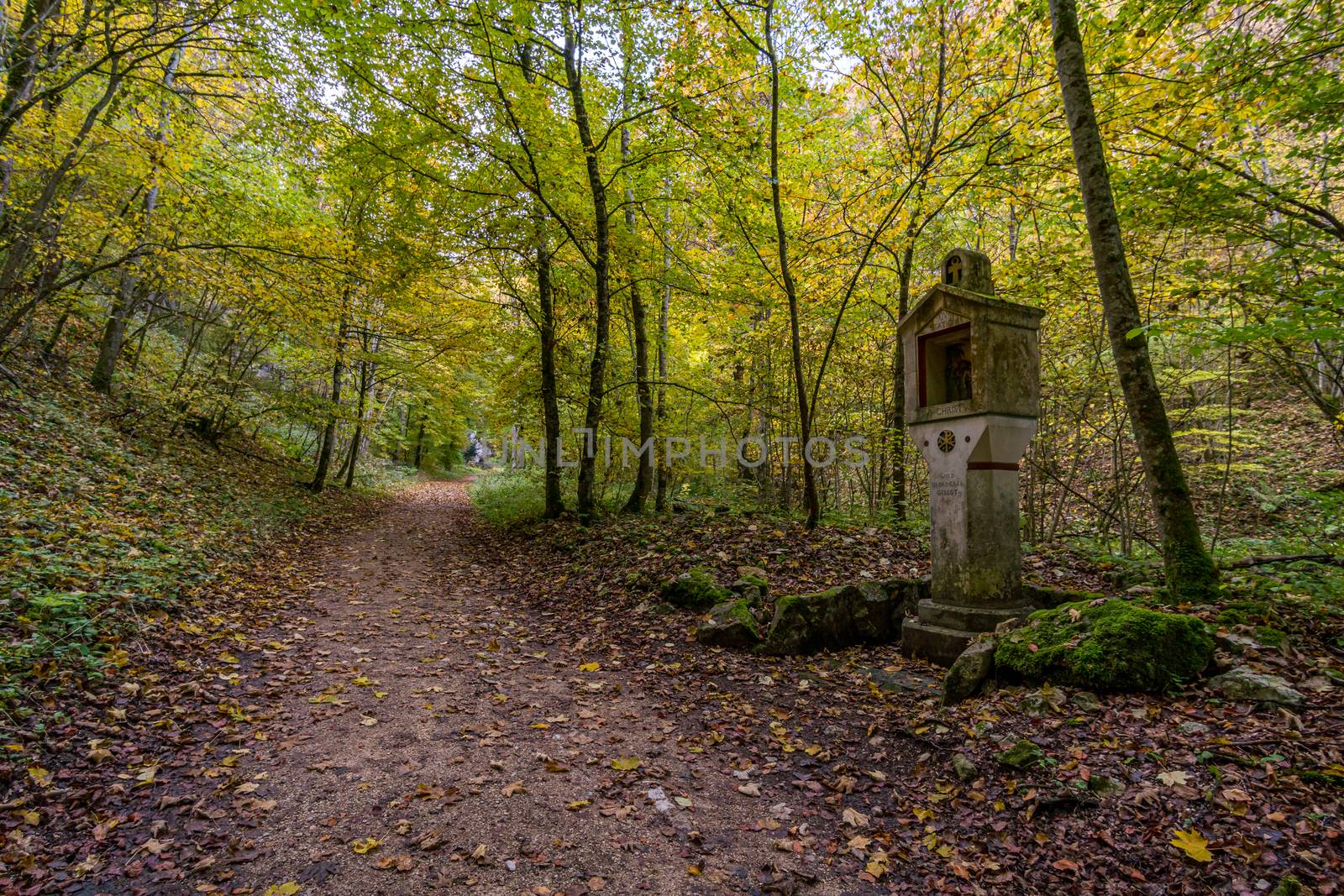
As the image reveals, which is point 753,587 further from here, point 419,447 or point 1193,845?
point 419,447

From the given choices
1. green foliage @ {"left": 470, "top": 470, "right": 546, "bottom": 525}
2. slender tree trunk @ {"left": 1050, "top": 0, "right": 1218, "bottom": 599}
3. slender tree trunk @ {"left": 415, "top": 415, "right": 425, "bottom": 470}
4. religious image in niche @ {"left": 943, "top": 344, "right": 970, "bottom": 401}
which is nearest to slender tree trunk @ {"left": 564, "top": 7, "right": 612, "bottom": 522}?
green foliage @ {"left": 470, "top": 470, "right": 546, "bottom": 525}

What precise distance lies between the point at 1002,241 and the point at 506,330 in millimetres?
11913

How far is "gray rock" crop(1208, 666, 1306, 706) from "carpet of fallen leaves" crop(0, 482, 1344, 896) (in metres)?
0.11

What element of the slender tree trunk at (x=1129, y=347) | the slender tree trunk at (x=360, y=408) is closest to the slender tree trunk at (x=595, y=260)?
the slender tree trunk at (x=1129, y=347)

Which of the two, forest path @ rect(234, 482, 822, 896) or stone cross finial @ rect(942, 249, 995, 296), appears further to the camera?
stone cross finial @ rect(942, 249, 995, 296)

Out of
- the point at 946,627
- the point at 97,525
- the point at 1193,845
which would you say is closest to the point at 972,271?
the point at 946,627

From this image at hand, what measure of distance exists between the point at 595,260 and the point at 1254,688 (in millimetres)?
10999

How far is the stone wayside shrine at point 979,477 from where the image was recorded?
561cm

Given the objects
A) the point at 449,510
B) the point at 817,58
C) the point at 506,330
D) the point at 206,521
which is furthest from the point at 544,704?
the point at 449,510

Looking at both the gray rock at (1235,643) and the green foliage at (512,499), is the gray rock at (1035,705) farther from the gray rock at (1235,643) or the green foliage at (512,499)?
the green foliage at (512,499)

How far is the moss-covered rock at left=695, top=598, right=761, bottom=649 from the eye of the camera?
6.04m

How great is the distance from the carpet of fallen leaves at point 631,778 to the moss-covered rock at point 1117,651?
16 centimetres

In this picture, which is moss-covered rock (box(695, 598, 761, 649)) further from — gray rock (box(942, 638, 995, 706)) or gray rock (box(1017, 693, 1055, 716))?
gray rock (box(1017, 693, 1055, 716))

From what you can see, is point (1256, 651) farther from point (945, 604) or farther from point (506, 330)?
point (506, 330)
